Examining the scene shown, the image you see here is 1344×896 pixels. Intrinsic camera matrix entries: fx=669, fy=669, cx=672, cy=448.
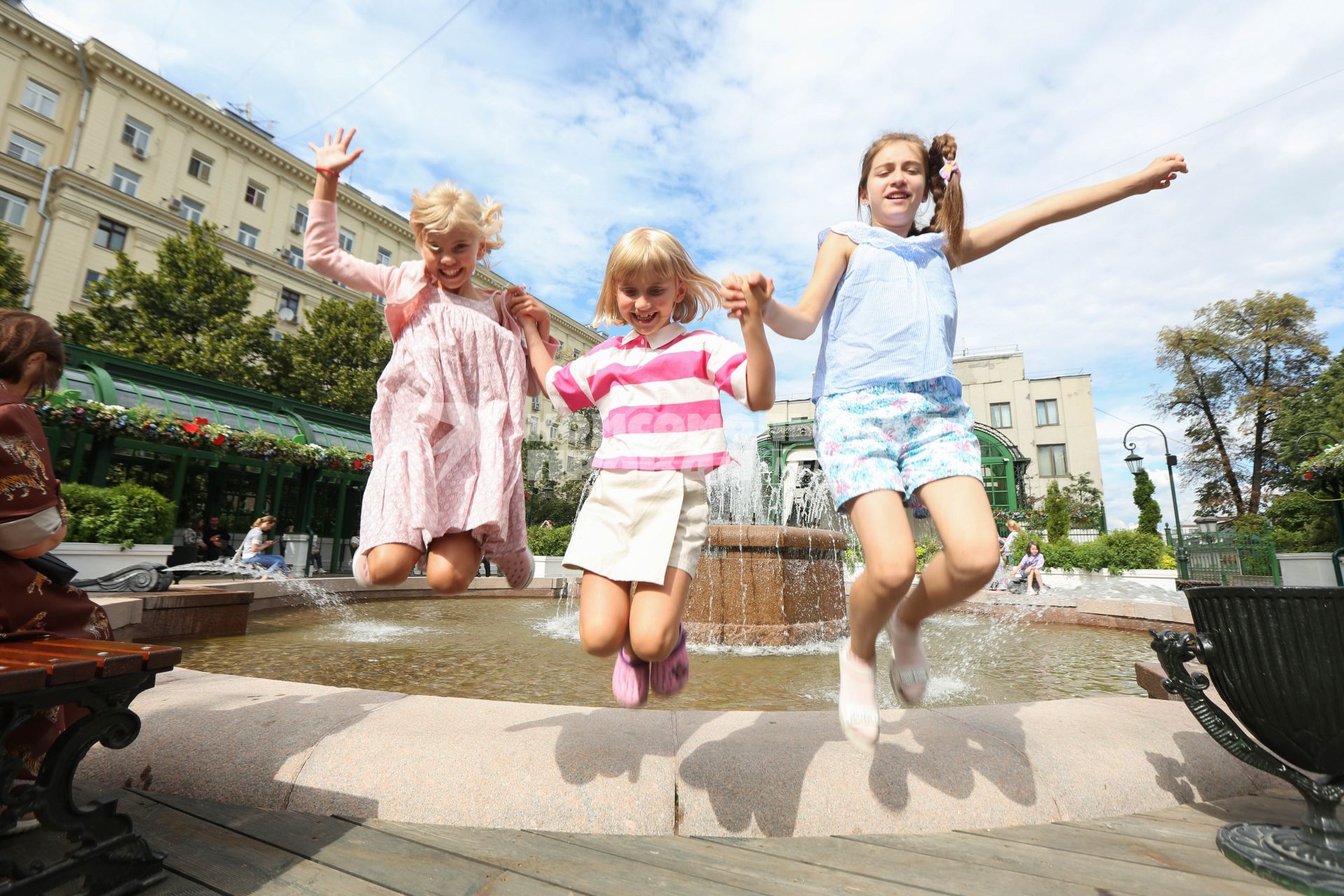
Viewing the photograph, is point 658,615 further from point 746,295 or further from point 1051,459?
point 1051,459

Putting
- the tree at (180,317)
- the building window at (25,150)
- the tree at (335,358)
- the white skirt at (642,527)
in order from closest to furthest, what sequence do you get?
the white skirt at (642,527) < the tree at (180,317) < the tree at (335,358) < the building window at (25,150)

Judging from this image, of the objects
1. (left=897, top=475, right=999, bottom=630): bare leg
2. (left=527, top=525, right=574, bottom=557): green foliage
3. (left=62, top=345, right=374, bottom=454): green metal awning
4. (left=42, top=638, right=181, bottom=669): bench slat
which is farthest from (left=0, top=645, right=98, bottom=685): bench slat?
(left=527, top=525, right=574, bottom=557): green foliage

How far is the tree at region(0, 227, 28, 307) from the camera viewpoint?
57.8ft

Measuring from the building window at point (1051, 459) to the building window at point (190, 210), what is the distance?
150ft

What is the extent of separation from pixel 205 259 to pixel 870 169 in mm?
26545

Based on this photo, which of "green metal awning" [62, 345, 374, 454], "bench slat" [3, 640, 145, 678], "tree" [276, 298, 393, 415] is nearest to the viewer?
"bench slat" [3, 640, 145, 678]

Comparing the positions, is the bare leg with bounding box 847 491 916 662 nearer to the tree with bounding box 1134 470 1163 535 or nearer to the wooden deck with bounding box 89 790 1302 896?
the wooden deck with bounding box 89 790 1302 896

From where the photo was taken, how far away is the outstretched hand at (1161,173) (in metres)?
2.74

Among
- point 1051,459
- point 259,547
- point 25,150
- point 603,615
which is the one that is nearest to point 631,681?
point 603,615

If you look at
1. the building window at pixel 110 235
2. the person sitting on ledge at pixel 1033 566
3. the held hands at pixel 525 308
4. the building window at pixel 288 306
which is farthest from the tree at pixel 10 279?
the person sitting on ledge at pixel 1033 566

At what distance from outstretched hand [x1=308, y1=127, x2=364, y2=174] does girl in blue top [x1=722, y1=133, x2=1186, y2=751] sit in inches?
72.0

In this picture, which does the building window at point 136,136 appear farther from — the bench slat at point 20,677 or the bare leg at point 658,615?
the bare leg at point 658,615

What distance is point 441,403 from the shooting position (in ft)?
9.12

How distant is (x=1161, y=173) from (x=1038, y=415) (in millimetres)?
42789
